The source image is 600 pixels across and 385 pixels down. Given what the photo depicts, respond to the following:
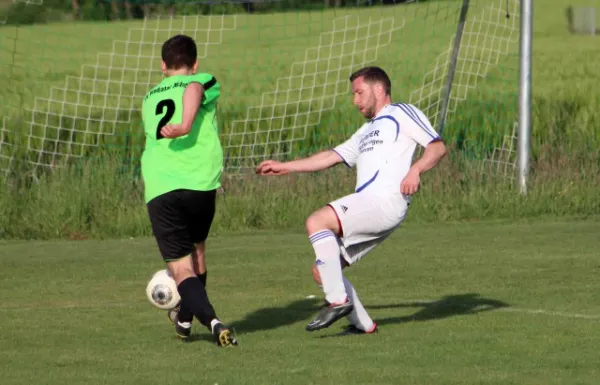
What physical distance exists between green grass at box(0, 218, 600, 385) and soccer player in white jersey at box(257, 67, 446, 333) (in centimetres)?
30

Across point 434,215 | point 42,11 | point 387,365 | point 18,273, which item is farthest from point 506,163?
point 42,11

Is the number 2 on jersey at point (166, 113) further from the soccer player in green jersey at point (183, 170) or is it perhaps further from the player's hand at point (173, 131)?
the player's hand at point (173, 131)

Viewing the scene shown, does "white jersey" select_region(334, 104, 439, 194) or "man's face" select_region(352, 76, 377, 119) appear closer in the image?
"white jersey" select_region(334, 104, 439, 194)

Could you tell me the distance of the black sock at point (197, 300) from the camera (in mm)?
8016

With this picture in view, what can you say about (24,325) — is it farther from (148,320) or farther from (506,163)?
(506,163)

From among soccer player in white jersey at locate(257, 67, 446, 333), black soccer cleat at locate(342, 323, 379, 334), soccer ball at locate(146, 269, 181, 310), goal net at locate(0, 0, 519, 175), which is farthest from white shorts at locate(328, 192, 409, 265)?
goal net at locate(0, 0, 519, 175)

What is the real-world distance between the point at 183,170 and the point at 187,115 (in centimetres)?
38

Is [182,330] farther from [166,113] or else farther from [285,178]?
[285,178]

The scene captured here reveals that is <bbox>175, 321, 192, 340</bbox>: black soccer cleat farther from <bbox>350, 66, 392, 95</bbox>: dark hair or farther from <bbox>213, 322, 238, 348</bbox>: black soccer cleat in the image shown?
<bbox>350, 66, 392, 95</bbox>: dark hair

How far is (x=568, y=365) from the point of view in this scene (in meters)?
7.31

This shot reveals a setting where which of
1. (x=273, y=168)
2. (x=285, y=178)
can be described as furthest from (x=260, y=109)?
(x=273, y=168)

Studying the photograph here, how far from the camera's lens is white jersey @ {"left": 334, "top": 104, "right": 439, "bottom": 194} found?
8.42 meters

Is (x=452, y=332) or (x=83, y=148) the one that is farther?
(x=83, y=148)

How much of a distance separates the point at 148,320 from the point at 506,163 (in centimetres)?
892
